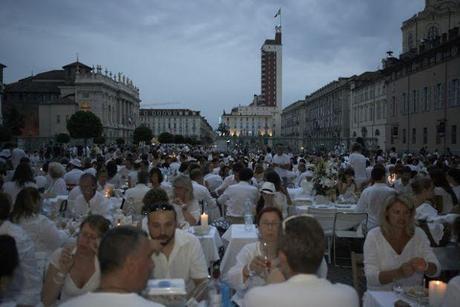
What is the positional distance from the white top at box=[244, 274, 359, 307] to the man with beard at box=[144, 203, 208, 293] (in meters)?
1.87

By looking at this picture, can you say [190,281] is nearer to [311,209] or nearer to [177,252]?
[177,252]

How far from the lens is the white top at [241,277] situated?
13.5 feet

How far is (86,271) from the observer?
4.16m

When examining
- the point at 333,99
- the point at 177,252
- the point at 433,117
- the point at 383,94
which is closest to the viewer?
the point at 177,252

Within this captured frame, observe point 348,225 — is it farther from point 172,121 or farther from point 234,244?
point 172,121

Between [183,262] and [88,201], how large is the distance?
13.6 ft

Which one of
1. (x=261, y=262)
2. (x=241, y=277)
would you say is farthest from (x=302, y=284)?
(x=241, y=277)

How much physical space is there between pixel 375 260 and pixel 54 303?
9.66 ft

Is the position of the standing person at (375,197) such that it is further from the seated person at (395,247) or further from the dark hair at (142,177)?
the dark hair at (142,177)

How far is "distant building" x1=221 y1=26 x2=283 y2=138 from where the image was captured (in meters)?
161

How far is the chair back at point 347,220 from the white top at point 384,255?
391 centimetres

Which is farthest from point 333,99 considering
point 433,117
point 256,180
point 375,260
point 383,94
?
point 375,260

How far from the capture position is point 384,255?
4738mm

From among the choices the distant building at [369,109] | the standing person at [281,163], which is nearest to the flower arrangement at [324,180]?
the standing person at [281,163]
